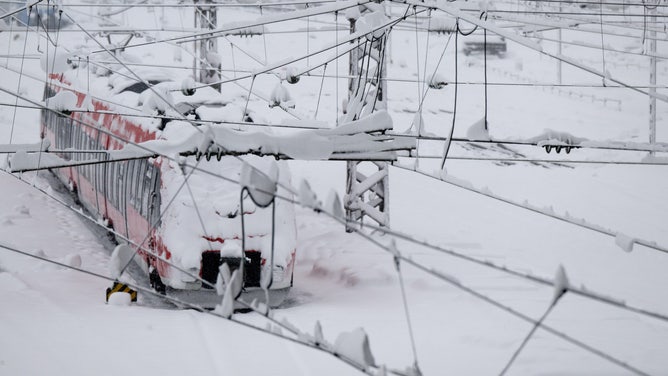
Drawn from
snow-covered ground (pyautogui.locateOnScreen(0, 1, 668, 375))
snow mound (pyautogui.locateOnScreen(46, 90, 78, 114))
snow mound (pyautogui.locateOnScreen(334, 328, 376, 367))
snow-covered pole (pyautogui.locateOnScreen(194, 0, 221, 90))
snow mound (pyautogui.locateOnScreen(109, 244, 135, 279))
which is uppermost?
snow-covered pole (pyautogui.locateOnScreen(194, 0, 221, 90))

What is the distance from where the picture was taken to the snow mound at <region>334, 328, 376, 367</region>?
4.82 metres

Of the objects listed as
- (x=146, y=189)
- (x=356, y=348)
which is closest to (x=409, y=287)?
(x=146, y=189)

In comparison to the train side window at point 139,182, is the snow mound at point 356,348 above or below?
below

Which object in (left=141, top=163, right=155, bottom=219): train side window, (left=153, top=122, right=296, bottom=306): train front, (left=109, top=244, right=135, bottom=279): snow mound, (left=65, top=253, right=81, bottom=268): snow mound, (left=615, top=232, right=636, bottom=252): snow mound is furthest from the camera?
(left=65, top=253, right=81, bottom=268): snow mound

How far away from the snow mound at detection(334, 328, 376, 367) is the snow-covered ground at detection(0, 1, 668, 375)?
65 centimetres

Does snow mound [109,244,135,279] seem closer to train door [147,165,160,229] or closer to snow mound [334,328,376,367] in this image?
snow mound [334,328,376,367]

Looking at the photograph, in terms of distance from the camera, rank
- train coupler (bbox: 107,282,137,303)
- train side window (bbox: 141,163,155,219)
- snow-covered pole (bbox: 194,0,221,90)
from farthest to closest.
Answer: snow-covered pole (bbox: 194,0,221,90) → train side window (bbox: 141,163,155,219) → train coupler (bbox: 107,282,137,303)

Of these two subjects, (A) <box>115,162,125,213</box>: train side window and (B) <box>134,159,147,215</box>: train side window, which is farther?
(A) <box>115,162,125,213</box>: train side window

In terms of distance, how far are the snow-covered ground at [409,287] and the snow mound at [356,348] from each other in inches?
25.7

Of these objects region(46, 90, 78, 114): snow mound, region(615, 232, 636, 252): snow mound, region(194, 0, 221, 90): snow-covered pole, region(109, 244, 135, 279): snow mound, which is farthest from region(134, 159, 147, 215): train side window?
region(615, 232, 636, 252): snow mound

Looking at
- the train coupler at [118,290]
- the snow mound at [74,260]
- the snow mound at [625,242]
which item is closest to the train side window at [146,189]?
the train coupler at [118,290]

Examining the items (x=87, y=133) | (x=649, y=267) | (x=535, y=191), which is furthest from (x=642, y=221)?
(x=87, y=133)

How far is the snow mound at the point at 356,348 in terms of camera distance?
4824 mm

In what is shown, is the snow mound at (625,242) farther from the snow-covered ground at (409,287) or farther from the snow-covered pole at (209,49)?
the snow-covered pole at (209,49)
